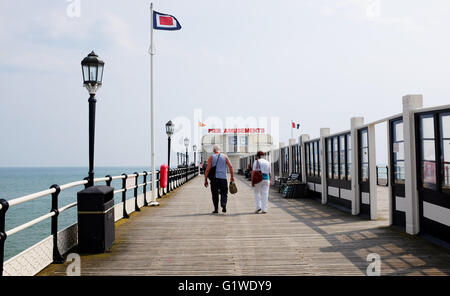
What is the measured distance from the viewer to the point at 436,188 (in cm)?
670

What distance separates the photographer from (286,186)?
1666 cm

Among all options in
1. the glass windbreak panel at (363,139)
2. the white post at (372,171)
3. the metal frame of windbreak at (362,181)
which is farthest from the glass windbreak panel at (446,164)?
the glass windbreak panel at (363,139)

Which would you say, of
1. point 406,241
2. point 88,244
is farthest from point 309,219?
point 88,244

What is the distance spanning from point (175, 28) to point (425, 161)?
10239 mm

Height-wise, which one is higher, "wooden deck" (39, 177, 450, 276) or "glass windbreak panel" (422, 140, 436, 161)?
"glass windbreak panel" (422, 140, 436, 161)

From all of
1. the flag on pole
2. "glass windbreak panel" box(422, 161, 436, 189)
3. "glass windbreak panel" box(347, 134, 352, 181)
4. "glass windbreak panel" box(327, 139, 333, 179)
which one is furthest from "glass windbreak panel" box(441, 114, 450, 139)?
the flag on pole

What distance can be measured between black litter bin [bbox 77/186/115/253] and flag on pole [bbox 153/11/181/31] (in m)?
9.44

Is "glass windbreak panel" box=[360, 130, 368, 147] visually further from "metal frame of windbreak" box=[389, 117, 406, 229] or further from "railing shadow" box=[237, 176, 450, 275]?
"railing shadow" box=[237, 176, 450, 275]

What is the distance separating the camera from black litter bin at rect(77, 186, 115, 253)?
6.11m

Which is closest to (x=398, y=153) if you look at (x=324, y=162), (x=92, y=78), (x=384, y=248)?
(x=384, y=248)

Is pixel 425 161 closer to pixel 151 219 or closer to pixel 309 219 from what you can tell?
pixel 309 219

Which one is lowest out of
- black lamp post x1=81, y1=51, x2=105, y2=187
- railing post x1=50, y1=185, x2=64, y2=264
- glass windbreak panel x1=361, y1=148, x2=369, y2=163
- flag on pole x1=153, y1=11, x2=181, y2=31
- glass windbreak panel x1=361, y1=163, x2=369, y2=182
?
railing post x1=50, y1=185, x2=64, y2=264
